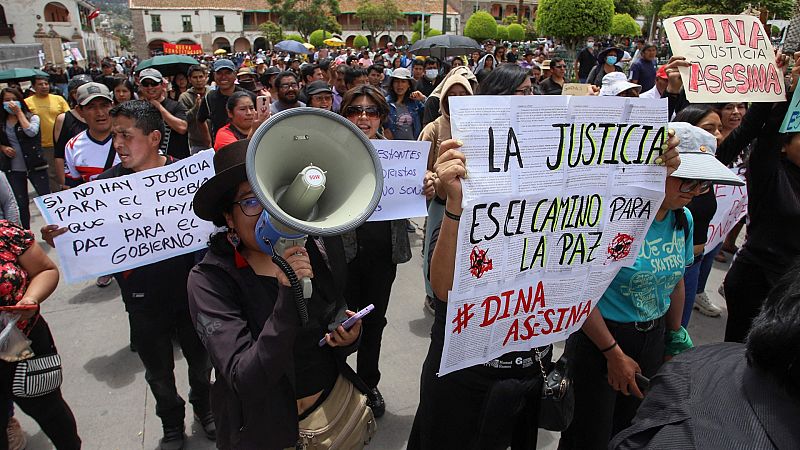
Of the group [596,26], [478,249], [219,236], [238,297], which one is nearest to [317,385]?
[238,297]

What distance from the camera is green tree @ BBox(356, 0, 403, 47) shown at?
61.4 metres

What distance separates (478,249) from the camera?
58.7 inches

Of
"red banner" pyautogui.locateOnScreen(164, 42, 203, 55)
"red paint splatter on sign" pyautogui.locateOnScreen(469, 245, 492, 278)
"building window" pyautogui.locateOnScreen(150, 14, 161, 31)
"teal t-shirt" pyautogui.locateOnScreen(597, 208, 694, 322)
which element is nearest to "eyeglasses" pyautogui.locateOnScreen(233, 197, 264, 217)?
"red paint splatter on sign" pyautogui.locateOnScreen(469, 245, 492, 278)

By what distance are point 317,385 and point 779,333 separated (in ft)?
4.59

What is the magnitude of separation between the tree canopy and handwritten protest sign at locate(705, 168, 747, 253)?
16.7m

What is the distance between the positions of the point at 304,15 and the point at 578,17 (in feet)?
154

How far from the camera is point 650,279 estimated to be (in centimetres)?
202

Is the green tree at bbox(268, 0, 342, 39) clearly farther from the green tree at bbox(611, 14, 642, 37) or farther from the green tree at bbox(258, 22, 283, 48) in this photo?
the green tree at bbox(611, 14, 642, 37)

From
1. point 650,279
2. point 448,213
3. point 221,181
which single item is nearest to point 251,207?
point 221,181

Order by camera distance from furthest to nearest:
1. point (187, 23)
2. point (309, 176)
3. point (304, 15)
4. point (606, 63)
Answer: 1. point (187, 23)
2. point (304, 15)
3. point (606, 63)
4. point (309, 176)

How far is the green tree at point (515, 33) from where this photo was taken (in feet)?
131

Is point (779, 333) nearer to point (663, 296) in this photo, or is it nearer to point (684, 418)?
point (684, 418)

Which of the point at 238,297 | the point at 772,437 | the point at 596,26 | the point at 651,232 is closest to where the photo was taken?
the point at 772,437

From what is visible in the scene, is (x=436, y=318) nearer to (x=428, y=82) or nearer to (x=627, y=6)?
(x=428, y=82)
